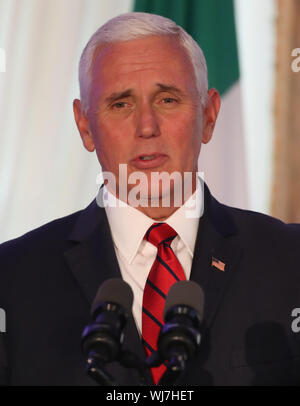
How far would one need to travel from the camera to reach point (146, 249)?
80.7 inches

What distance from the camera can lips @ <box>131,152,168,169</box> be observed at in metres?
1.99

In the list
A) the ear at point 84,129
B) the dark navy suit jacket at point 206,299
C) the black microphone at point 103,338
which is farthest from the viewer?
the ear at point 84,129

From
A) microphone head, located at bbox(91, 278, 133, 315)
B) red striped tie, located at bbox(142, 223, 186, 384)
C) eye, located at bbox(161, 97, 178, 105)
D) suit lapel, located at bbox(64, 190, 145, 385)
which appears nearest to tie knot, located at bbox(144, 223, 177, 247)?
red striped tie, located at bbox(142, 223, 186, 384)

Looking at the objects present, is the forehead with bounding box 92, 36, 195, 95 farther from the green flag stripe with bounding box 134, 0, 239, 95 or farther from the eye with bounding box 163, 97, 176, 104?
the green flag stripe with bounding box 134, 0, 239, 95

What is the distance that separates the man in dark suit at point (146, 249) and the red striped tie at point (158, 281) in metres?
0.02

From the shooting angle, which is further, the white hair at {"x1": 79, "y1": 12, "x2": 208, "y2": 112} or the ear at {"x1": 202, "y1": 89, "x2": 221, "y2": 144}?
the ear at {"x1": 202, "y1": 89, "x2": 221, "y2": 144}

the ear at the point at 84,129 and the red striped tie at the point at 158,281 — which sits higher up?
the ear at the point at 84,129

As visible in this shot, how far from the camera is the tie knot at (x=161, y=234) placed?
2.03 metres

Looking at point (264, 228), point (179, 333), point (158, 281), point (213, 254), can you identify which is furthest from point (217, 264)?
point (179, 333)

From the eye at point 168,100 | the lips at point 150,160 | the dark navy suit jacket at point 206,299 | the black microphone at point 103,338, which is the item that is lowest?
the dark navy suit jacket at point 206,299

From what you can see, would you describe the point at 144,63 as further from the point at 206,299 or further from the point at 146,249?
the point at 206,299

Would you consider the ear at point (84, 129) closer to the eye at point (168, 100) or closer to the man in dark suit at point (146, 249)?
the man in dark suit at point (146, 249)

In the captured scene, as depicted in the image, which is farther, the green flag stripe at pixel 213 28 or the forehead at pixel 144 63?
the green flag stripe at pixel 213 28

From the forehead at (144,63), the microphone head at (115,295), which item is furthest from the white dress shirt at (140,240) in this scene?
the microphone head at (115,295)
